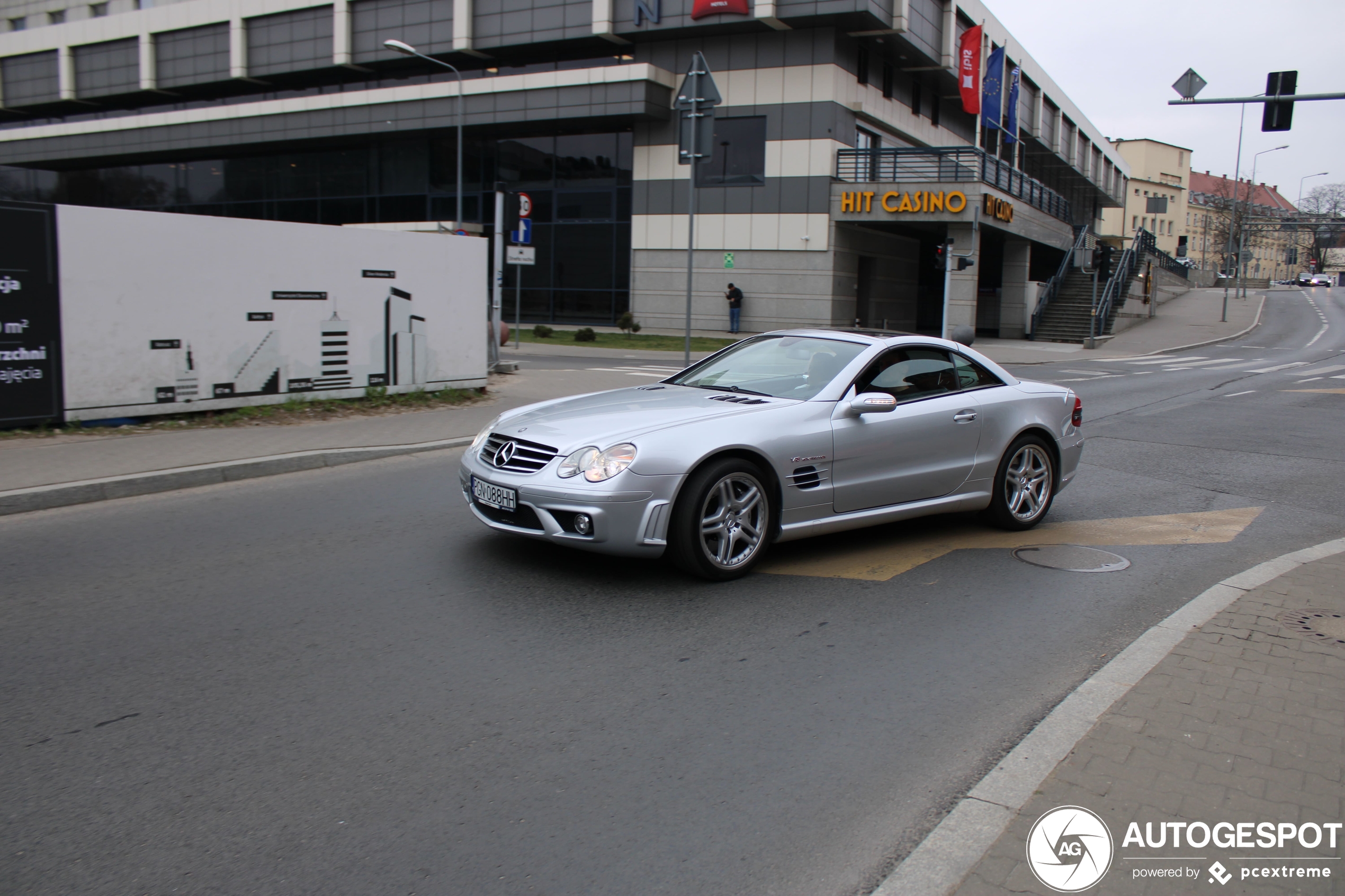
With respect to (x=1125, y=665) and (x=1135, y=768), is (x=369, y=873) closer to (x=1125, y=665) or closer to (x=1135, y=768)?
(x=1135, y=768)

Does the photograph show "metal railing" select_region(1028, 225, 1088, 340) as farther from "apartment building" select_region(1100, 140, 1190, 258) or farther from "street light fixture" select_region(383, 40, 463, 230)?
"apartment building" select_region(1100, 140, 1190, 258)

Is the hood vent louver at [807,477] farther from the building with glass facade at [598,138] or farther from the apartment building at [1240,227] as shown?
the apartment building at [1240,227]

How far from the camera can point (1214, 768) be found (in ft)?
11.3

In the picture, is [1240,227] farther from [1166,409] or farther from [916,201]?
[1166,409]

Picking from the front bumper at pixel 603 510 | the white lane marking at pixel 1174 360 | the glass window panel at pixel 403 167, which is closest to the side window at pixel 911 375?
the front bumper at pixel 603 510

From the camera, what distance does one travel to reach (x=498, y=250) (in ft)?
63.2

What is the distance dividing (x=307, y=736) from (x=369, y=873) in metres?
0.97

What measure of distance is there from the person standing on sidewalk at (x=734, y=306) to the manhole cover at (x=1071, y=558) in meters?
29.8

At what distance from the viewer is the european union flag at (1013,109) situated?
1684 inches

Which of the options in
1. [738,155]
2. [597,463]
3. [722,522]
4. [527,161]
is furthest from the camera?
[527,161]

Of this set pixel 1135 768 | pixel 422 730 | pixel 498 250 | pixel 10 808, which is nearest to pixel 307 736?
pixel 422 730

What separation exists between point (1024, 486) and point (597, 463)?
11.5 feet

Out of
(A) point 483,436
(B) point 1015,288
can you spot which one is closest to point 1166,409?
(A) point 483,436

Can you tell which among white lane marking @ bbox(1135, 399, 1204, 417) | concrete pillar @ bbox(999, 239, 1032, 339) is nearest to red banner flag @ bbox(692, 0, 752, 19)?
concrete pillar @ bbox(999, 239, 1032, 339)
